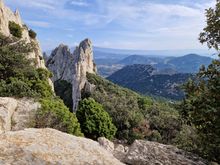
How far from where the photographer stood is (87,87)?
105m

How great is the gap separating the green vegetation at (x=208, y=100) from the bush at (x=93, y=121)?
42899 millimetres

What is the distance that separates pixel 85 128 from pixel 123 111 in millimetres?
28266

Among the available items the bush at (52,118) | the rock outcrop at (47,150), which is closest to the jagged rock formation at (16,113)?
the bush at (52,118)

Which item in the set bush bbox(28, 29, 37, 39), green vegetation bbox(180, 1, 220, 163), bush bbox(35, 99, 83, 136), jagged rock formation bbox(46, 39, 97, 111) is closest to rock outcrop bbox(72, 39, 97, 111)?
jagged rock formation bbox(46, 39, 97, 111)

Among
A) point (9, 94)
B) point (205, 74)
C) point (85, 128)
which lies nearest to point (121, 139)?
point (85, 128)

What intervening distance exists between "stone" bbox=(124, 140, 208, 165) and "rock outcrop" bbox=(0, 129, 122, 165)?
1.81m

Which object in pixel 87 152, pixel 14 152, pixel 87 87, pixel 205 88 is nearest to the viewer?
pixel 14 152

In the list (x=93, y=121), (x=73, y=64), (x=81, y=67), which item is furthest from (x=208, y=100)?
(x=73, y=64)

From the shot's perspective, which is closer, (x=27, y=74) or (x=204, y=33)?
(x=204, y=33)

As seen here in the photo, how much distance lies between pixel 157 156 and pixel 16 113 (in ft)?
49.3

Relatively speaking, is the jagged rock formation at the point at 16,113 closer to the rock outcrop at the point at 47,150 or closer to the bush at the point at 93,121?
the rock outcrop at the point at 47,150

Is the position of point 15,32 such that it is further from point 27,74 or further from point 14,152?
point 14,152

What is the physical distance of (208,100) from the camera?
13.9 m

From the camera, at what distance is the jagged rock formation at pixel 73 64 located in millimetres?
112500
